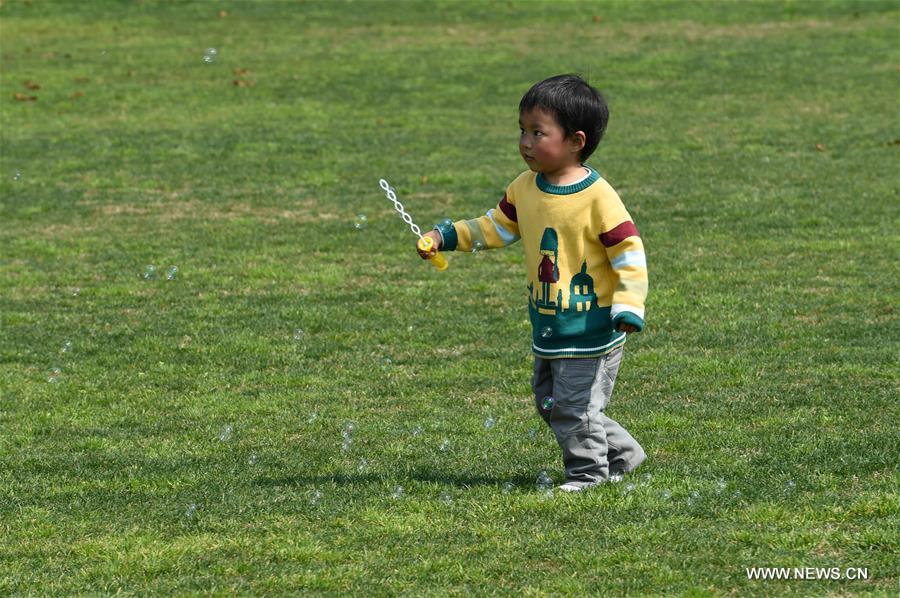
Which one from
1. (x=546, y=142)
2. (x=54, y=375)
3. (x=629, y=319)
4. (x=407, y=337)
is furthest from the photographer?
(x=407, y=337)

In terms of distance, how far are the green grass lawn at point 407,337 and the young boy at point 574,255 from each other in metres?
0.49

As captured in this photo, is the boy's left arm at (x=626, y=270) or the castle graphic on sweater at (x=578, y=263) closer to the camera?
the boy's left arm at (x=626, y=270)

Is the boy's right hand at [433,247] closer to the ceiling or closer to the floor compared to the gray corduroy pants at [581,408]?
closer to the ceiling

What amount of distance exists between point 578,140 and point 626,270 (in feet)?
2.21

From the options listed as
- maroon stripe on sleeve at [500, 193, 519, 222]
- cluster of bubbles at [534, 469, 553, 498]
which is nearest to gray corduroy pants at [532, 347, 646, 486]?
cluster of bubbles at [534, 469, 553, 498]

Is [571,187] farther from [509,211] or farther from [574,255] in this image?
[509,211]

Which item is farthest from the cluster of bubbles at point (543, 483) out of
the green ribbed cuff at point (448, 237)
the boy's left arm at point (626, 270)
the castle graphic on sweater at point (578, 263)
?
the green ribbed cuff at point (448, 237)

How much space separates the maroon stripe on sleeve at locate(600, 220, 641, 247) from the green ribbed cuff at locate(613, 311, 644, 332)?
357 millimetres

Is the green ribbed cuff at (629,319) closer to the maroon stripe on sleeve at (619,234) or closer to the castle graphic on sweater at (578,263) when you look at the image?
the castle graphic on sweater at (578,263)

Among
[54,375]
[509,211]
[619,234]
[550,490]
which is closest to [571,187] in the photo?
[619,234]

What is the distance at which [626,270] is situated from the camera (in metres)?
6.39

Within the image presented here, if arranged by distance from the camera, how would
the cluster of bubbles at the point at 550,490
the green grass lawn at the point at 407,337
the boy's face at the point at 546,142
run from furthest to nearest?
1. the cluster of bubbles at the point at 550,490
2. the boy's face at the point at 546,142
3. the green grass lawn at the point at 407,337

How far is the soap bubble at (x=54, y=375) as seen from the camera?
9.67 m

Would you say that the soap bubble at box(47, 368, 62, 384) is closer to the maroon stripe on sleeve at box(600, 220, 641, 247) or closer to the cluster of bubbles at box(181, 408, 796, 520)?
the cluster of bubbles at box(181, 408, 796, 520)
